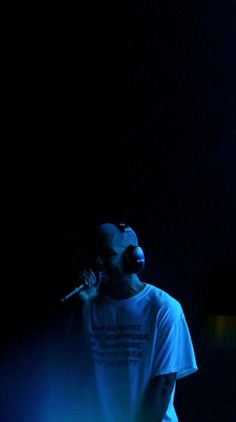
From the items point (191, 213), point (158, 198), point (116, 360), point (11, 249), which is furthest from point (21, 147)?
point (116, 360)

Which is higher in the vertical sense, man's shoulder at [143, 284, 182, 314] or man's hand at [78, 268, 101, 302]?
man's hand at [78, 268, 101, 302]

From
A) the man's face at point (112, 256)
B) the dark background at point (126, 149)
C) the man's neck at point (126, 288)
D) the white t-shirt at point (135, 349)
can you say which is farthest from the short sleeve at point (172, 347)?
the dark background at point (126, 149)

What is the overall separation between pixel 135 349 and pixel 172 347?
0.19m

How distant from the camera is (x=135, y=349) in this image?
2785 mm

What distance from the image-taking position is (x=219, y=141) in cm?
340

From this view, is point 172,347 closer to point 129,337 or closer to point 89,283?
point 129,337

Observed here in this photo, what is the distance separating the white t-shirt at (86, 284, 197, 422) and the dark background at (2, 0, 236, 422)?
1.81 feet

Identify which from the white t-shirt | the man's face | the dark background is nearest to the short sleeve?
the white t-shirt

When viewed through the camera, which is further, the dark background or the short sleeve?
the dark background

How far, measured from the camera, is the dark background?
336 cm

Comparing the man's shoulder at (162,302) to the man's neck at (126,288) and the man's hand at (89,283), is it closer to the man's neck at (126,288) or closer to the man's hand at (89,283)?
the man's neck at (126,288)

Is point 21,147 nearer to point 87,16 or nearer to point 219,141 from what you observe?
point 87,16

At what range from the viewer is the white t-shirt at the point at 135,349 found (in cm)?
272

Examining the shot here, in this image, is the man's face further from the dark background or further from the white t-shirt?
the dark background
